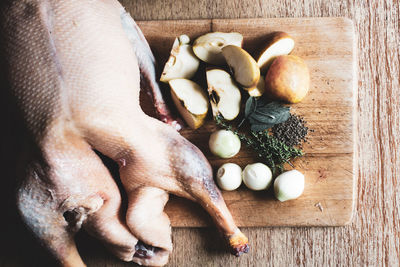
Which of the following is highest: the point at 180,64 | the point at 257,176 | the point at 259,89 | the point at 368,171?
the point at 180,64

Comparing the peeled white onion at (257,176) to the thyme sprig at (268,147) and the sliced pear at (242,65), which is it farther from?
the sliced pear at (242,65)

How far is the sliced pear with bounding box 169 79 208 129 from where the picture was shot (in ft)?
5.10

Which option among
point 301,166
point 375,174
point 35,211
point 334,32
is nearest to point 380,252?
point 375,174

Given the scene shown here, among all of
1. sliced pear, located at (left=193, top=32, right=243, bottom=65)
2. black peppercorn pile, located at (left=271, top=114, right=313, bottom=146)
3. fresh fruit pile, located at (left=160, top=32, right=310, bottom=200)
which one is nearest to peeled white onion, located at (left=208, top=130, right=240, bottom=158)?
fresh fruit pile, located at (left=160, top=32, right=310, bottom=200)

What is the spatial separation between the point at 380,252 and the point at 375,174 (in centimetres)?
32

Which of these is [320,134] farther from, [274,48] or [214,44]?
[214,44]

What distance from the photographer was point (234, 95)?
1579 millimetres

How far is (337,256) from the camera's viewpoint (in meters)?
1.66

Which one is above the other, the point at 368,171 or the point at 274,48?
the point at 274,48

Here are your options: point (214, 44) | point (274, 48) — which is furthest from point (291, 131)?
point (214, 44)

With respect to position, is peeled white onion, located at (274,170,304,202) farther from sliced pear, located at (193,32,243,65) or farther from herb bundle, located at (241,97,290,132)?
sliced pear, located at (193,32,243,65)

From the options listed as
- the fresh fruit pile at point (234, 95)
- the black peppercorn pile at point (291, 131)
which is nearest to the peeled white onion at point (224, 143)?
the fresh fruit pile at point (234, 95)

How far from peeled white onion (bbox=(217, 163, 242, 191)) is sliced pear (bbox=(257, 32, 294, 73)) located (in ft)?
1.32

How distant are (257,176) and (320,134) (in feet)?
1.03
